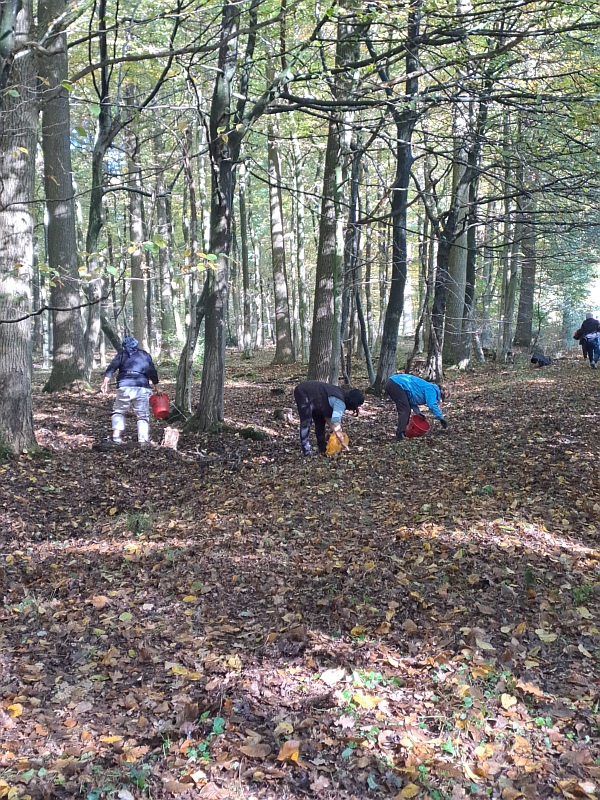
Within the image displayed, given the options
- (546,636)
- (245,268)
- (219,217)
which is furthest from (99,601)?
(245,268)

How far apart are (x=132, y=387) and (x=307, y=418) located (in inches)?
112

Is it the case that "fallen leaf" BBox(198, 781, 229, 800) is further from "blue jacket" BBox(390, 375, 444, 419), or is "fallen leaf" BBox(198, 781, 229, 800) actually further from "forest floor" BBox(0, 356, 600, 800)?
"blue jacket" BBox(390, 375, 444, 419)

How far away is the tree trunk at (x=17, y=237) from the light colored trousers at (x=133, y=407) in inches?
65.5

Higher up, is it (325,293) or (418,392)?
(325,293)

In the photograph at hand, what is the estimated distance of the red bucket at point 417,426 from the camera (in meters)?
9.75

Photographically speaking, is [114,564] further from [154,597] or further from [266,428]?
[266,428]

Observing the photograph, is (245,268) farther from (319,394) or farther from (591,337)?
(319,394)

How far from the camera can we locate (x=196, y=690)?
3873mm

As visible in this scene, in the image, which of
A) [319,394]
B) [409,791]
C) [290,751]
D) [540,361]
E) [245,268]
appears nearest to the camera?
[409,791]

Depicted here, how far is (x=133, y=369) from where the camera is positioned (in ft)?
31.7

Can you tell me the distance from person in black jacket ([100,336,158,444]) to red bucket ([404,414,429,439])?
4.21m

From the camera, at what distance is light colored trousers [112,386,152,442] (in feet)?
31.5

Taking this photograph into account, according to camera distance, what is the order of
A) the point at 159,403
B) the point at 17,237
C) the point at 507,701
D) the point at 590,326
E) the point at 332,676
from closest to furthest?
the point at 507,701
the point at 332,676
the point at 17,237
the point at 159,403
the point at 590,326

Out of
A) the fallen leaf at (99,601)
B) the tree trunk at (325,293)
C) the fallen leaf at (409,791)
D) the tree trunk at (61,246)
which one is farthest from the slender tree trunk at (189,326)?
the fallen leaf at (409,791)
